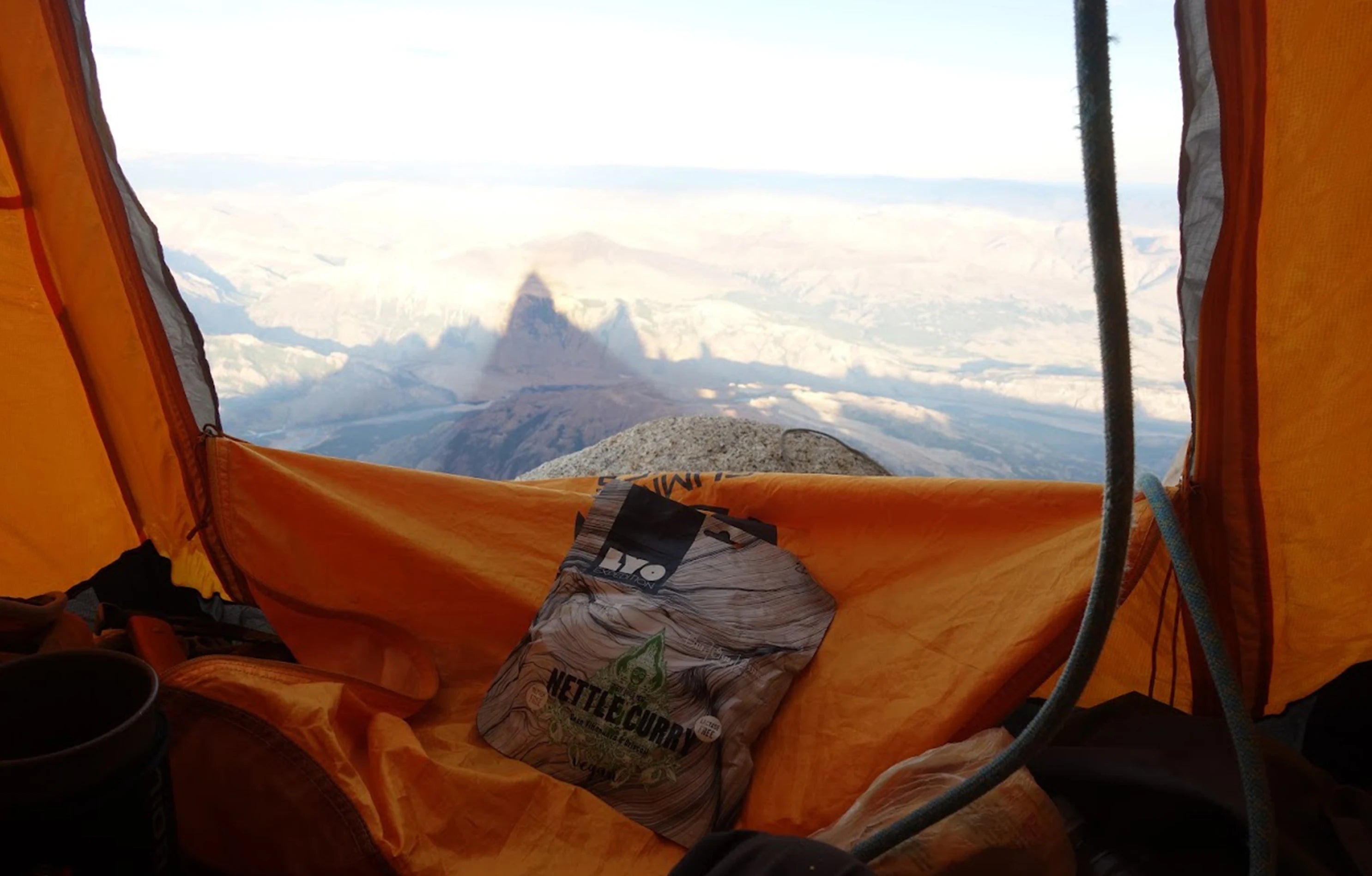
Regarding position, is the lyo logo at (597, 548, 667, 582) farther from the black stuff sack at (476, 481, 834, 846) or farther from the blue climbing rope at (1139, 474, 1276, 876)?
the blue climbing rope at (1139, 474, 1276, 876)

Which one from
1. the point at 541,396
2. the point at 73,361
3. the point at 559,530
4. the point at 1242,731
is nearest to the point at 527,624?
the point at 559,530

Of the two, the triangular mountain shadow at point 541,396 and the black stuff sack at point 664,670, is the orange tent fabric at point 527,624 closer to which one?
the black stuff sack at point 664,670

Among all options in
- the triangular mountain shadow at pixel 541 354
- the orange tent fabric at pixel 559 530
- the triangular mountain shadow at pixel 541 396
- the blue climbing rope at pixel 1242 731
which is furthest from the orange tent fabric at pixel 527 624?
the triangular mountain shadow at pixel 541 354

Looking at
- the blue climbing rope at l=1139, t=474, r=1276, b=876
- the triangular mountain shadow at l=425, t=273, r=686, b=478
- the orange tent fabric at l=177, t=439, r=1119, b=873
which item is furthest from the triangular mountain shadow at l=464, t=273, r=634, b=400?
the blue climbing rope at l=1139, t=474, r=1276, b=876

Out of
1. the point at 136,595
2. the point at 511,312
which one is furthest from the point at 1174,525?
the point at 511,312

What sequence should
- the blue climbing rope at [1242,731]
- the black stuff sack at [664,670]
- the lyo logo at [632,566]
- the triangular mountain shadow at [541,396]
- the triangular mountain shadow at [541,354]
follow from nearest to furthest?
1. the blue climbing rope at [1242,731]
2. the black stuff sack at [664,670]
3. the lyo logo at [632,566]
4. the triangular mountain shadow at [541,396]
5. the triangular mountain shadow at [541,354]
